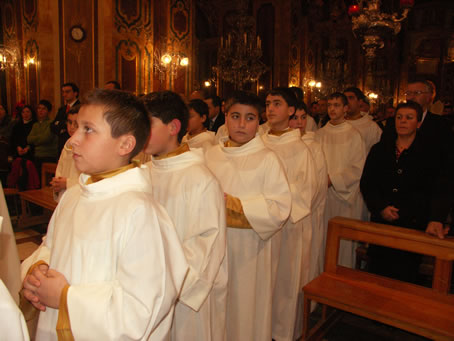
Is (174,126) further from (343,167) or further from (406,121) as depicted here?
(343,167)

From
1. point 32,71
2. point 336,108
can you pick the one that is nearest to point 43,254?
point 336,108

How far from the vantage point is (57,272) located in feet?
4.86

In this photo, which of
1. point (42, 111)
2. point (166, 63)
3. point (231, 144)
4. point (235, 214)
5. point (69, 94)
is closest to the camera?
point (235, 214)

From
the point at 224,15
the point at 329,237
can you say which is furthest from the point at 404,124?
the point at 224,15

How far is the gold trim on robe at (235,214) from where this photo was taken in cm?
258

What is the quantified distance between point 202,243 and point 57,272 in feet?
2.60

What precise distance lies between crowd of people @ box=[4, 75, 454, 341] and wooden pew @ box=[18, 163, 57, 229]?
2030mm

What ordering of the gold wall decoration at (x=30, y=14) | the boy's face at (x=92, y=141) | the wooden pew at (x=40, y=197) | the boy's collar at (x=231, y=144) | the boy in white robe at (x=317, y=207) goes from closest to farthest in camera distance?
the boy's face at (x=92, y=141) → the boy's collar at (x=231, y=144) → the boy in white robe at (x=317, y=207) → the wooden pew at (x=40, y=197) → the gold wall decoration at (x=30, y=14)

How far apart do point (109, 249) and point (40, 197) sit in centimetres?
509

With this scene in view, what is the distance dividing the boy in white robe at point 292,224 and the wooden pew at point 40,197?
12.3 feet

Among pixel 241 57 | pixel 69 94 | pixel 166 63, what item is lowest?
pixel 69 94

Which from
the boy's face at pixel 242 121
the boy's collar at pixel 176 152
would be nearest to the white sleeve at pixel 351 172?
the boy's face at pixel 242 121

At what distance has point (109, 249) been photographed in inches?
56.6

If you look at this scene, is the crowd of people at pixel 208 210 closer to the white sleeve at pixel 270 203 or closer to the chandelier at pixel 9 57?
the white sleeve at pixel 270 203
